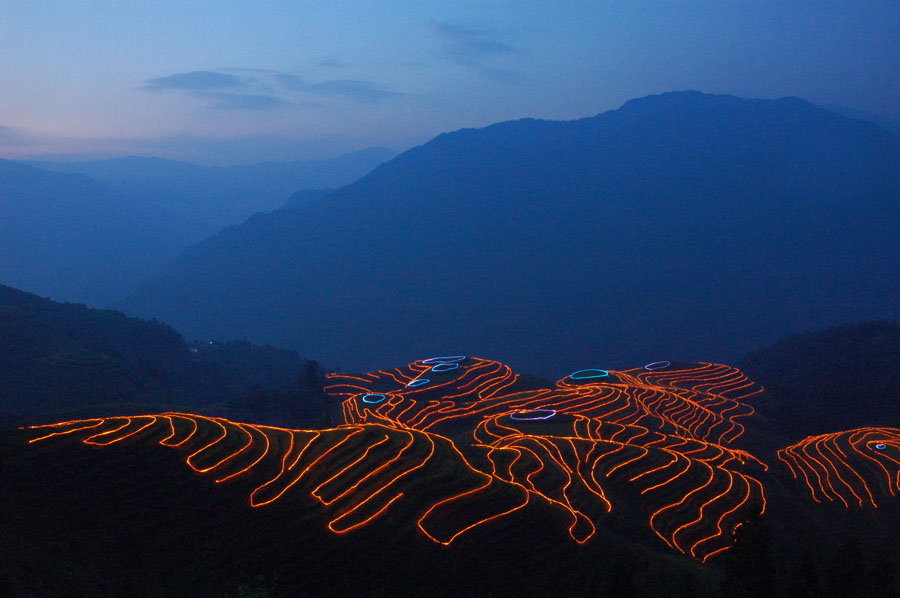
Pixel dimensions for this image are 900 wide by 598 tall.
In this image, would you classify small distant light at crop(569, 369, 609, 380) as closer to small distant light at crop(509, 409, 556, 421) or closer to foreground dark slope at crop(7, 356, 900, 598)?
small distant light at crop(509, 409, 556, 421)

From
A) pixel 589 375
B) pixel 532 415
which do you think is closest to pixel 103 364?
pixel 532 415

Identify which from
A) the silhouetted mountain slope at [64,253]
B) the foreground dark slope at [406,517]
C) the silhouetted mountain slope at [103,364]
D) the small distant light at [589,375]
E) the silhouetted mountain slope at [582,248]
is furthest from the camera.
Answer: the silhouetted mountain slope at [64,253]

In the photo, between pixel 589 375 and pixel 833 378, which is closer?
pixel 589 375

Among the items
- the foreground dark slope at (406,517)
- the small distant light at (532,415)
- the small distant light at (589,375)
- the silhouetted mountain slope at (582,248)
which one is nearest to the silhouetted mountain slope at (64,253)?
the silhouetted mountain slope at (582,248)

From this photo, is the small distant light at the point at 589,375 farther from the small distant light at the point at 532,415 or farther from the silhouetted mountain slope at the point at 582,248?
the silhouetted mountain slope at the point at 582,248

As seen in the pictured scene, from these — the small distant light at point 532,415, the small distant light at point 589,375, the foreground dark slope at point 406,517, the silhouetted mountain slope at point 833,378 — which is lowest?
the silhouetted mountain slope at point 833,378

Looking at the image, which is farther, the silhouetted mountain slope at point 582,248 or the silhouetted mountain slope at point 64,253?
the silhouetted mountain slope at point 64,253

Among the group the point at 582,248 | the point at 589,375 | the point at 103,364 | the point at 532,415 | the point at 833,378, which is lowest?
the point at 833,378

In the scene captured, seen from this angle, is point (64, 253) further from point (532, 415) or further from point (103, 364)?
point (532, 415)
